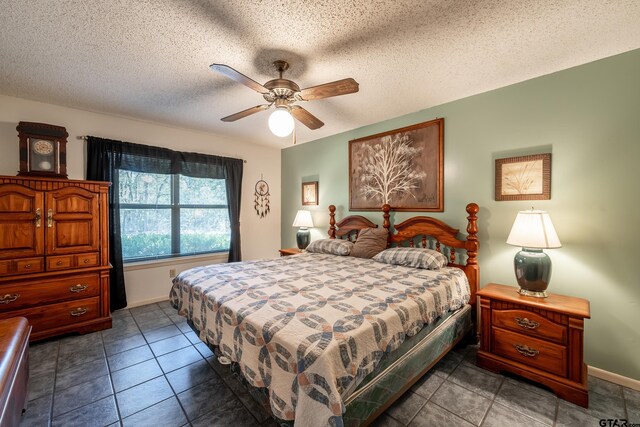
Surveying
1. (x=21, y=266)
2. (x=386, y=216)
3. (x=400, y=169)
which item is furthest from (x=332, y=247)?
(x=21, y=266)

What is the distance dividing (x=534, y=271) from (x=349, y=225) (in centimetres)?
221

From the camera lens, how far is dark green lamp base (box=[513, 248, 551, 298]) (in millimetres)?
2023

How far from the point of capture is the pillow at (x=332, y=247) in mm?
3404

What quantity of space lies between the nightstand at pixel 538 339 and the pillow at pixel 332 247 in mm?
1597

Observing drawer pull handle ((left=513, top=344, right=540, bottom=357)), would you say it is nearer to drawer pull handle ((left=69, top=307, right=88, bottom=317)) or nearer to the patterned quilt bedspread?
the patterned quilt bedspread

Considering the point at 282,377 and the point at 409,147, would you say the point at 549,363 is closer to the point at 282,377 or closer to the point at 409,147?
the point at 282,377

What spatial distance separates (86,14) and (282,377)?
240 cm

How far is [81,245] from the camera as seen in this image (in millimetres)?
2797

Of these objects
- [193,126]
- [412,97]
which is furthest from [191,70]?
[412,97]

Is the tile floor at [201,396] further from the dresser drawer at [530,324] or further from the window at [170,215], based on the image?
the window at [170,215]

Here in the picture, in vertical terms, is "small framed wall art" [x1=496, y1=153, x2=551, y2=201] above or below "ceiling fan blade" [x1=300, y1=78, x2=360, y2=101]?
below

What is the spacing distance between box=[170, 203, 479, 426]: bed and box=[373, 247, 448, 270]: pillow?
1.7 inches

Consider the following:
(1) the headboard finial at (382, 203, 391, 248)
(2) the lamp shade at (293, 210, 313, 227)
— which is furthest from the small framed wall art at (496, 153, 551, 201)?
(2) the lamp shade at (293, 210, 313, 227)

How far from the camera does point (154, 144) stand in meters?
3.68
